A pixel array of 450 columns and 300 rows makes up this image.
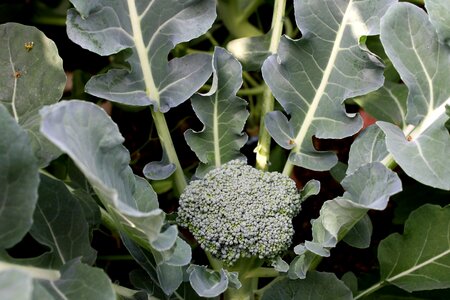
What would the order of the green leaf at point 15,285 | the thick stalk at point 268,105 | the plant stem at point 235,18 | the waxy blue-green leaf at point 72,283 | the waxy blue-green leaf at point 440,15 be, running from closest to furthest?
1. the green leaf at point 15,285
2. the waxy blue-green leaf at point 72,283
3. the waxy blue-green leaf at point 440,15
4. the thick stalk at point 268,105
5. the plant stem at point 235,18

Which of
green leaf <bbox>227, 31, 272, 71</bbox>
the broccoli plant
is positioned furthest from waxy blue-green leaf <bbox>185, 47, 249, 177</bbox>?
green leaf <bbox>227, 31, 272, 71</bbox>

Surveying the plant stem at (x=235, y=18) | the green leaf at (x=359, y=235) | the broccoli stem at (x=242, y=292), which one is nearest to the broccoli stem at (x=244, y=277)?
the broccoli stem at (x=242, y=292)

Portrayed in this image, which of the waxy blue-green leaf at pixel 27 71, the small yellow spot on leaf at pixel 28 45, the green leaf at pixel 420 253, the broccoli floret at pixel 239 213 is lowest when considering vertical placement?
the green leaf at pixel 420 253

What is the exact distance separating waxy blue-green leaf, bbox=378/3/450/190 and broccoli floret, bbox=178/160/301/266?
14cm

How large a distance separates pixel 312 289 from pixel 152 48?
328 millimetres

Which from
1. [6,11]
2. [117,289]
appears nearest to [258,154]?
[117,289]

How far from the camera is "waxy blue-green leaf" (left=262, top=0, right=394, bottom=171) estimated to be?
762mm

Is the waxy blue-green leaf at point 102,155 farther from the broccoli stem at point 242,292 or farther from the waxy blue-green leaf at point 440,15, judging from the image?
the waxy blue-green leaf at point 440,15

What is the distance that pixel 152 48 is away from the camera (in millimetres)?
797

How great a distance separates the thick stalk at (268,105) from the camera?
83 centimetres

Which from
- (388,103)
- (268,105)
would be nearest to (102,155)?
(268,105)

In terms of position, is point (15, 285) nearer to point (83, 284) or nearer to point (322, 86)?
point (83, 284)

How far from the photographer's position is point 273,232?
29.0 inches

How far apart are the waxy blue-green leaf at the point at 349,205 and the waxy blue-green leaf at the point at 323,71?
0.11 meters
